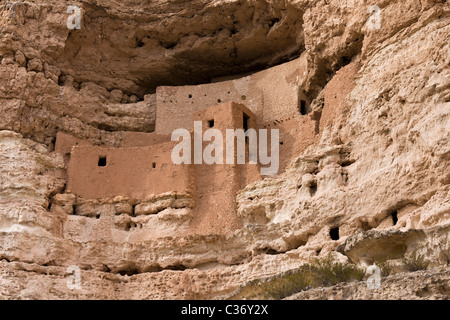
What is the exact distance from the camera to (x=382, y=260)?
33.7ft

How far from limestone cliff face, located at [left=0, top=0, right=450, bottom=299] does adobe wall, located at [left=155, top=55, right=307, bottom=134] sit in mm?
580

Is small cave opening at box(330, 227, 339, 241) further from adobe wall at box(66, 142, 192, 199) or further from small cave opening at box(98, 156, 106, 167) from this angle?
small cave opening at box(98, 156, 106, 167)

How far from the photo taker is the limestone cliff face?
49.0 feet

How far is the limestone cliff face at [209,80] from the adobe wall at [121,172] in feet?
0.99

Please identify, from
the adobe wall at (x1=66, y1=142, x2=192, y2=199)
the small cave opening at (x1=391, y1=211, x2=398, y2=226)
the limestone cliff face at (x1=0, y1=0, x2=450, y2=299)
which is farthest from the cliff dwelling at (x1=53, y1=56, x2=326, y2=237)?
the small cave opening at (x1=391, y1=211, x2=398, y2=226)

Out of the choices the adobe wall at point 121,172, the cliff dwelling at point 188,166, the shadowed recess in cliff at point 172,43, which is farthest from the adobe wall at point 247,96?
the adobe wall at point 121,172

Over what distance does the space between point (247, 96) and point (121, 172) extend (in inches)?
152

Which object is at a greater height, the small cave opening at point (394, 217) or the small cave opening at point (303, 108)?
the small cave opening at point (303, 108)

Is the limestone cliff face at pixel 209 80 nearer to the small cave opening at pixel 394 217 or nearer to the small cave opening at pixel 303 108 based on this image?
the small cave opening at pixel 394 217

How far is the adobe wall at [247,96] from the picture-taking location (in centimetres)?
2050

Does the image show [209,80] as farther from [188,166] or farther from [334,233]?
[334,233]

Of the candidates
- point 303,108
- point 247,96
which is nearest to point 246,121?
point 247,96

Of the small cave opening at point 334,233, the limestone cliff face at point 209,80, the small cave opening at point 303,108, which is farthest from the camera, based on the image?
the small cave opening at point 303,108
